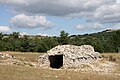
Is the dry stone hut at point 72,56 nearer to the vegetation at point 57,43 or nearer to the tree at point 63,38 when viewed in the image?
the vegetation at point 57,43

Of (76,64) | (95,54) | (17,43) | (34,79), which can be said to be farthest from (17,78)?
(17,43)

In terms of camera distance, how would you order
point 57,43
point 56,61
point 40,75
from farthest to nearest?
1. point 57,43
2. point 56,61
3. point 40,75

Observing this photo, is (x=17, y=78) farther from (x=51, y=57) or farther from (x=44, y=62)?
(x=51, y=57)

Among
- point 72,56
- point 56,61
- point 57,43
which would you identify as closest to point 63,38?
point 57,43

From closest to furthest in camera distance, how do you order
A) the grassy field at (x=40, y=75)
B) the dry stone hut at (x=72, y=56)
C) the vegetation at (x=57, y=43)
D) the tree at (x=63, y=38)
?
the grassy field at (x=40, y=75) < the dry stone hut at (x=72, y=56) < the vegetation at (x=57, y=43) < the tree at (x=63, y=38)

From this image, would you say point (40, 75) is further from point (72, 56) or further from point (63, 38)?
point (63, 38)

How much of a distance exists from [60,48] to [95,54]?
6221mm

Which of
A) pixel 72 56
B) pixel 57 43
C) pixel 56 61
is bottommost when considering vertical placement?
pixel 56 61

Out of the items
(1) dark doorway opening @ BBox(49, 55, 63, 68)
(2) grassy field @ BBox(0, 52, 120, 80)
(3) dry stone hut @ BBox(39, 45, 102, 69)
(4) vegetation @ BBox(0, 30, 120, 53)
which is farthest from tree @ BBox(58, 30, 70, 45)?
(2) grassy field @ BBox(0, 52, 120, 80)

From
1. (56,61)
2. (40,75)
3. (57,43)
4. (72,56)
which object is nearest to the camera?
(40,75)

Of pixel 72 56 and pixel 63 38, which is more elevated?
pixel 63 38

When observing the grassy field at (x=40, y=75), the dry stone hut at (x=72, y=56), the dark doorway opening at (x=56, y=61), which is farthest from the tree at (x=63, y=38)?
the grassy field at (x=40, y=75)

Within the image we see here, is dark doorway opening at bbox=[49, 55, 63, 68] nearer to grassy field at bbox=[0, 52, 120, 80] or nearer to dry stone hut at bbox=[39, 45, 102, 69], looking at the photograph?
dry stone hut at bbox=[39, 45, 102, 69]

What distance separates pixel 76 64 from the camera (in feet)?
166
